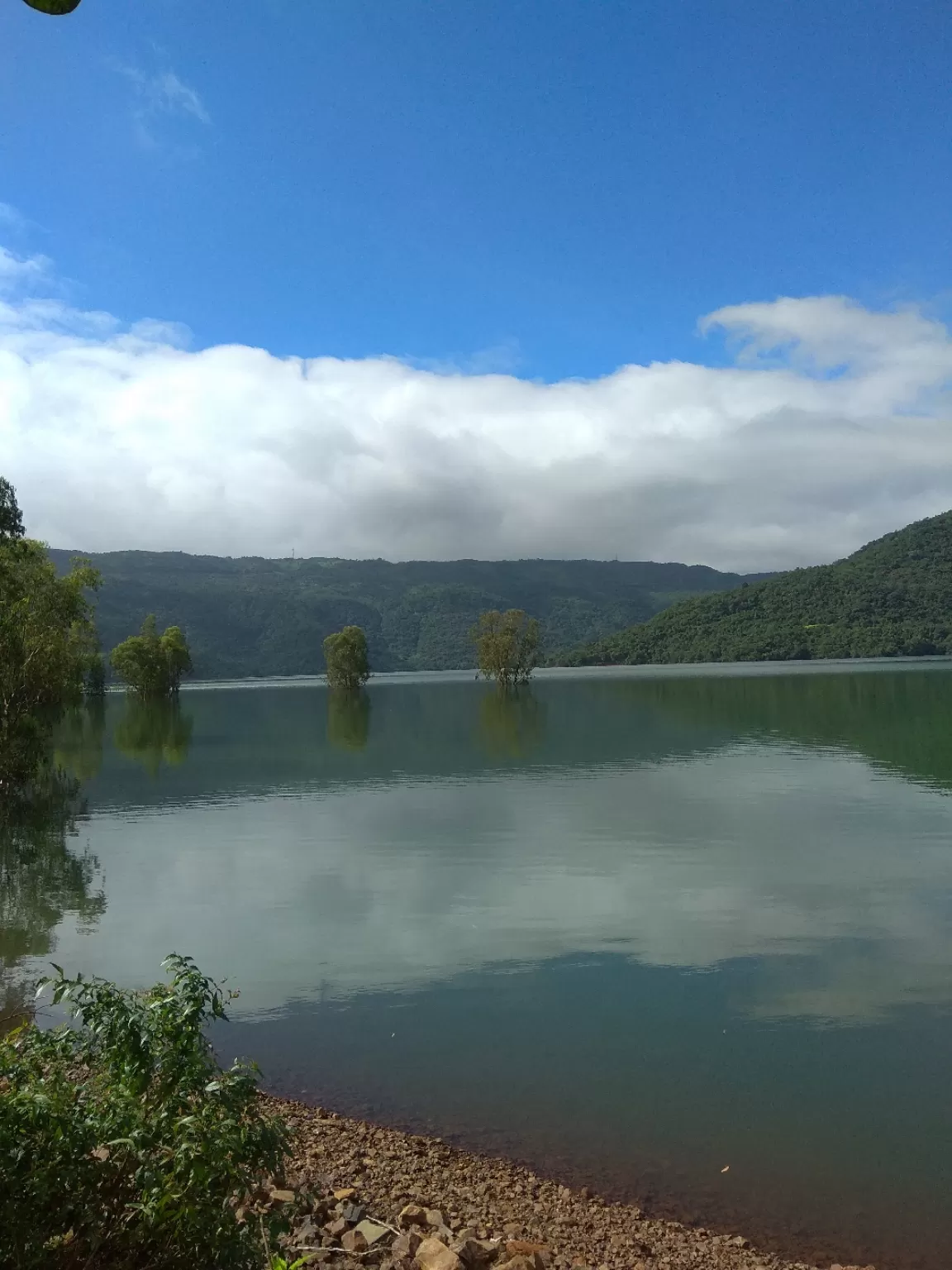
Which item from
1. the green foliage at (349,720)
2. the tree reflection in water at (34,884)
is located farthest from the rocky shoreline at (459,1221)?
the green foliage at (349,720)

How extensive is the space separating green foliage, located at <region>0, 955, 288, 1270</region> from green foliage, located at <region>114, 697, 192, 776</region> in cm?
4284

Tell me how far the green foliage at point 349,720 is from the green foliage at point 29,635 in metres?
17.2

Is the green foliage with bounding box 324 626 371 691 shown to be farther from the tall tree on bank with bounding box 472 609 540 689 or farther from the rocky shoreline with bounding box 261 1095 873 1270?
the rocky shoreline with bounding box 261 1095 873 1270

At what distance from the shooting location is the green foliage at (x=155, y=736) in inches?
2130

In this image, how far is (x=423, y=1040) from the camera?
12.1 meters

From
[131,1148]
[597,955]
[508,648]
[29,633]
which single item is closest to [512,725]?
[29,633]

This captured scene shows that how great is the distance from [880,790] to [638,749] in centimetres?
1762

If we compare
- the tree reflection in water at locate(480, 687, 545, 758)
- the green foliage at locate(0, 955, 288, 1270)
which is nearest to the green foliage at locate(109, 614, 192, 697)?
the tree reflection in water at locate(480, 687, 545, 758)

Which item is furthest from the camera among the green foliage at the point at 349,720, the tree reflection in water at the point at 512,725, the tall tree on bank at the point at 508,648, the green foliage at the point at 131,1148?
the tall tree on bank at the point at 508,648

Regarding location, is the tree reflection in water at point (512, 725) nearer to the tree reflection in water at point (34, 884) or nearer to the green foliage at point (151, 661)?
the tree reflection in water at point (34, 884)

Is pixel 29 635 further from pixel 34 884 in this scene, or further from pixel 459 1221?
pixel 459 1221

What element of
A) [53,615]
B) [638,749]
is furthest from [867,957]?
[53,615]

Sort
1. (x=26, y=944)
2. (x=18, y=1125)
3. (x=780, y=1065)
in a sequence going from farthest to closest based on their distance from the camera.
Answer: (x=26, y=944) → (x=780, y=1065) → (x=18, y=1125)

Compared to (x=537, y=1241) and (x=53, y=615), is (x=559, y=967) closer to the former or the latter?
(x=537, y=1241)
